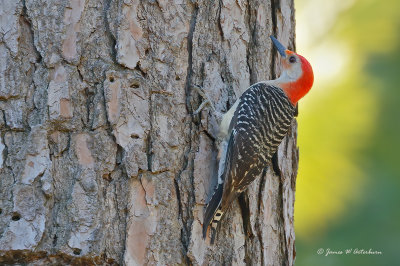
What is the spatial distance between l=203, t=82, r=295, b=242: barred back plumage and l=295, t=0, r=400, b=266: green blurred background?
725 millimetres

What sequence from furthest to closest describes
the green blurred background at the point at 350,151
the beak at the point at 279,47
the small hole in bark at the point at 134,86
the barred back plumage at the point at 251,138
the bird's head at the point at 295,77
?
the green blurred background at the point at 350,151 → the bird's head at the point at 295,77 → the beak at the point at 279,47 → the barred back plumage at the point at 251,138 → the small hole in bark at the point at 134,86

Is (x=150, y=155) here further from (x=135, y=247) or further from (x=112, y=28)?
(x=112, y=28)

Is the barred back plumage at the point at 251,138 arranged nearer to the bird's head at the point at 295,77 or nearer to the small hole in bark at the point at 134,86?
the bird's head at the point at 295,77

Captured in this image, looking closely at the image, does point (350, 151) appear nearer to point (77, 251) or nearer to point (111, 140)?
point (111, 140)

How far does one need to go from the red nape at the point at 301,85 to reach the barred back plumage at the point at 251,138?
157 mm

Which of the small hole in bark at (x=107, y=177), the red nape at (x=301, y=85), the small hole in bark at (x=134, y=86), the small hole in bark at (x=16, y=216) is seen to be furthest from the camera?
the red nape at (x=301, y=85)

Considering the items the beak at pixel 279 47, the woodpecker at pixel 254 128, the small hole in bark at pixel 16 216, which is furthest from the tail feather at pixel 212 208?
the beak at pixel 279 47

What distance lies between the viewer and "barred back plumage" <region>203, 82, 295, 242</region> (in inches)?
130

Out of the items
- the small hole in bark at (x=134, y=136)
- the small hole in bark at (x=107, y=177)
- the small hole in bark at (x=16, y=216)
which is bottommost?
the small hole in bark at (x=16, y=216)

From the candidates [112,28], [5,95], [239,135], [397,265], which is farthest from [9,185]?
[397,265]

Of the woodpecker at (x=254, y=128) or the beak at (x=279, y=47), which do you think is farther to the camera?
the beak at (x=279, y=47)

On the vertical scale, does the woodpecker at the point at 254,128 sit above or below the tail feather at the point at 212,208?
above

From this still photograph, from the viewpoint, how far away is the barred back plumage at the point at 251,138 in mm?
3299

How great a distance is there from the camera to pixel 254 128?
3863 millimetres
